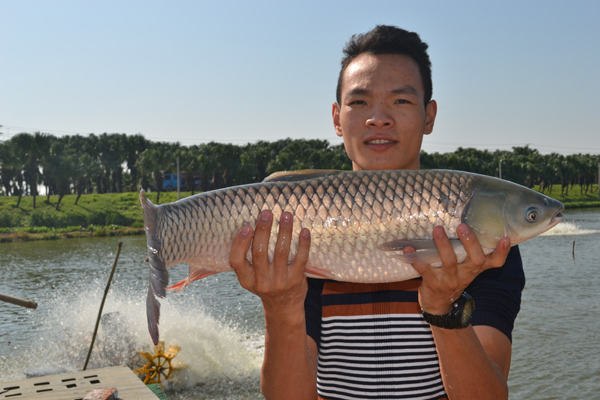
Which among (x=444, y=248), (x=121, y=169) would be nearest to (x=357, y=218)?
(x=444, y=248)

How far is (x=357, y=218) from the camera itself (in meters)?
2.40

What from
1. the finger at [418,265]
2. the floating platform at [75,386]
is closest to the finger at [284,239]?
the finger at [418,265]

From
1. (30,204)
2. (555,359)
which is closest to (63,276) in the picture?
(555,359)

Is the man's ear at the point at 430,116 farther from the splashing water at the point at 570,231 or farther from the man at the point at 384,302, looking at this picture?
the splashing water at the point at 570,231

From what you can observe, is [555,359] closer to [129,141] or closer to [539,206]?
[539,206]

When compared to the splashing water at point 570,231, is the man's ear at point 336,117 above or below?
above

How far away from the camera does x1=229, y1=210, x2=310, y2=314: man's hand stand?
2393 millimetres

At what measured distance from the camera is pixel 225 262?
2.51m

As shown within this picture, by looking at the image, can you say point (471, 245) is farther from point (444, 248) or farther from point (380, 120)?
point (380, 120)

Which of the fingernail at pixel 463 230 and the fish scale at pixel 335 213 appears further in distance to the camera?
the fish scale at pixel 335 213

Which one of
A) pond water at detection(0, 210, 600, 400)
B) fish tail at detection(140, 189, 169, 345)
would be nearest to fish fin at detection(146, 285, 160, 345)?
fish tail at detection(140, 189, 169, 345)

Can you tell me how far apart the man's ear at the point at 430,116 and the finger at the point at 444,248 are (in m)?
1.07

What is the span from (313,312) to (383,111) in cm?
110

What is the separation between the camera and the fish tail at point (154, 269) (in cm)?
243
